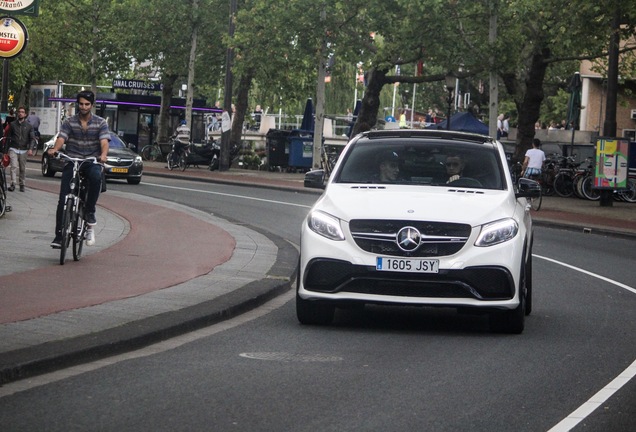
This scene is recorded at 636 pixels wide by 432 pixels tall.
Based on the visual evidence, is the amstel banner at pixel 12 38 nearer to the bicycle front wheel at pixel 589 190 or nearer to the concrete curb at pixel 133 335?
the concrete curb at pixel 133 335

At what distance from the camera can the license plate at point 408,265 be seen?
10.6 metres

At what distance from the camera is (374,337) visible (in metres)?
10.7

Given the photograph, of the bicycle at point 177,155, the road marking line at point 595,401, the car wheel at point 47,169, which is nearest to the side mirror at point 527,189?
the road marking line at point 595,401

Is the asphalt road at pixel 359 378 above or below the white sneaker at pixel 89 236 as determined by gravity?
below

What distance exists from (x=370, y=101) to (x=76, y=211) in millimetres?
36648

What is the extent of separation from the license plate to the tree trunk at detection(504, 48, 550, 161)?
3234cm

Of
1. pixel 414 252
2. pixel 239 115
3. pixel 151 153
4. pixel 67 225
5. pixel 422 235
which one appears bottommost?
pixel 151 153

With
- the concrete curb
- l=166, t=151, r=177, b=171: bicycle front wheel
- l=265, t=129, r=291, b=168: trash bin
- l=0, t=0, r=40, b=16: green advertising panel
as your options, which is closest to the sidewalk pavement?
the concrete curb

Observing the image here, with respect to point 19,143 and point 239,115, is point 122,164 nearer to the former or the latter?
point 19,143

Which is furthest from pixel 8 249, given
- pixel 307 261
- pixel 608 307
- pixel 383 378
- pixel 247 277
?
pixel 383 378

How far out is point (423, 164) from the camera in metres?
12.0

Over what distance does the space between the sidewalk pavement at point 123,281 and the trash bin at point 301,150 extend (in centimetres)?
2703

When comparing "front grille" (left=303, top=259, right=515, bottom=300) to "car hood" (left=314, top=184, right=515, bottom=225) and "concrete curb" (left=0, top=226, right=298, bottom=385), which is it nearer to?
"car hood" (left=314, top=184, right=515, bottom=225)

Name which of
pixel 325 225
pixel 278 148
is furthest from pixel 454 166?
pixel 278 148
